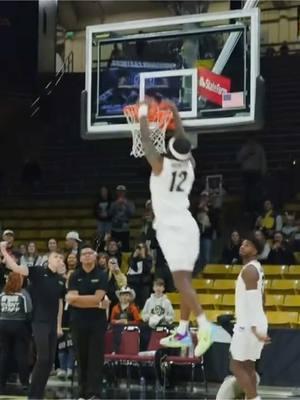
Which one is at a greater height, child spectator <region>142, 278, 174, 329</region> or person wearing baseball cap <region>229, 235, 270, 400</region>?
person wearing baseball cap <region>229, 235, 270, 400</region>

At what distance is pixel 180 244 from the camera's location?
6.75 metres

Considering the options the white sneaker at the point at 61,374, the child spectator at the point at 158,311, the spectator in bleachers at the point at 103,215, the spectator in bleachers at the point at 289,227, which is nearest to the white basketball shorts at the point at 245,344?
the child spectator at the point at 158,311

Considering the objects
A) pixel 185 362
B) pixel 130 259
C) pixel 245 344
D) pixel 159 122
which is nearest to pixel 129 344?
pixel 185 362

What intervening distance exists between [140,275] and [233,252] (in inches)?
89.4

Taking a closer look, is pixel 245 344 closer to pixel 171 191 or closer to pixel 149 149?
pixel 171 191

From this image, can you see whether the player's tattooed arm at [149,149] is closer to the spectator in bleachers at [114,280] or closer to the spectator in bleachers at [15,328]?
the spectator in bleachers at [15,328]

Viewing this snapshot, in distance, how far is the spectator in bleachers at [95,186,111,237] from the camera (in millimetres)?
17500

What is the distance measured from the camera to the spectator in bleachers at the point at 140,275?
14.6 meters

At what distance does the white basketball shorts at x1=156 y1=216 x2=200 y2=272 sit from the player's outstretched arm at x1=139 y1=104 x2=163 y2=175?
1.41ft

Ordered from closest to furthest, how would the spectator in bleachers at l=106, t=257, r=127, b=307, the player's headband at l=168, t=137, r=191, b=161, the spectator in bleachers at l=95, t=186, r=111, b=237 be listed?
the player's headband at l=168, t=137, r=191, b=161 < the spectator in bleachers at l=106, t=257, r=127, b=307 < the spectator in bleachers at l=95, t=186, r=111, b=237

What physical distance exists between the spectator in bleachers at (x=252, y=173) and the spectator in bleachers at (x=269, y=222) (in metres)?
1.07

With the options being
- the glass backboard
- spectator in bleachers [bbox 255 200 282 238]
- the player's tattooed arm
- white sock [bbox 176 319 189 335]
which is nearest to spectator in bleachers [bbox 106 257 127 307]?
the glass backboard

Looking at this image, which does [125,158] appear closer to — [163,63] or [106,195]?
[106,195]

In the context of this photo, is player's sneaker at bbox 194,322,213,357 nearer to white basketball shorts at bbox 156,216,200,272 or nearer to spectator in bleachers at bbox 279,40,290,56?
white basketball shorts at bbox 156,216,200,272
